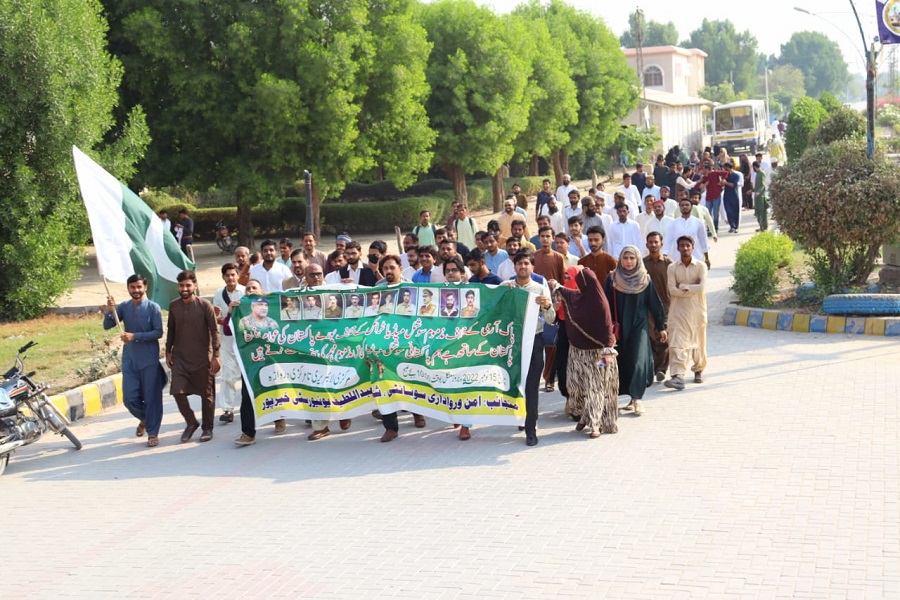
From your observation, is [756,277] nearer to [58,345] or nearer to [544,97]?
[58,345]

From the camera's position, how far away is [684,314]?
10.4 meters

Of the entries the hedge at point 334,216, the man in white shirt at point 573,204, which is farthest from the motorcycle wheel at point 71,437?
the hedge at point 334,216

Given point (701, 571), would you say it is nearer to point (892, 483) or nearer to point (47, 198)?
point (892, 483)

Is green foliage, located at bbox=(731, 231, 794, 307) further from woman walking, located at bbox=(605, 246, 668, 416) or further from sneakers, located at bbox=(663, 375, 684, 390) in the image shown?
woman walking, located at bbox=(605, 246, 668, 416)

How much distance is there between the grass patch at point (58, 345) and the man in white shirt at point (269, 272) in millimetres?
2511

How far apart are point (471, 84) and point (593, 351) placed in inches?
939

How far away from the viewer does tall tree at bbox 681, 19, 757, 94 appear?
466 ft

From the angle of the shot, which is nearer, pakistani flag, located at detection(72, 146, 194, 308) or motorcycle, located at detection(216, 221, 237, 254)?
pakistani flag, located at detection(72, 146, 194, 308)

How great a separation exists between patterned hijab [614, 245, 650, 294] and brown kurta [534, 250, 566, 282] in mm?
1226

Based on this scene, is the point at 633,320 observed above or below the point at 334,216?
below

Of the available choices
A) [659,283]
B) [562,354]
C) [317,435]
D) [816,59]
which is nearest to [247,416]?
[317,435]

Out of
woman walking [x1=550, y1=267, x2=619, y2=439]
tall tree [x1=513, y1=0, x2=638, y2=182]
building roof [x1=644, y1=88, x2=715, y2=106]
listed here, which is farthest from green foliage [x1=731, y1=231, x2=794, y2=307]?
building roof [x1=644, y1=88, x2=715, y2=106]

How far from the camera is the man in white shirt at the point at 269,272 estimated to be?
11.0 meters

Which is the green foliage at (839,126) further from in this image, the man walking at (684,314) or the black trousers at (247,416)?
the black trousers at (247,416)
